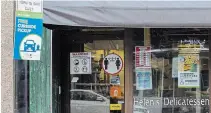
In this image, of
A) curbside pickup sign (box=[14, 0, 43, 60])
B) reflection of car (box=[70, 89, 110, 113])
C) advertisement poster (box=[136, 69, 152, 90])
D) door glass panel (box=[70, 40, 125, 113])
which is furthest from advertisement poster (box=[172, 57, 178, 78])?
curbside pickup sign (box=[14, 0, 43, 60])

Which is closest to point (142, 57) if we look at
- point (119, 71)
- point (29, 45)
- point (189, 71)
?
point (119, 71)

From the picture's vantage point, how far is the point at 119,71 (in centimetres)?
682

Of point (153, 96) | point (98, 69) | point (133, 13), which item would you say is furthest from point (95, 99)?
point (133, 13)

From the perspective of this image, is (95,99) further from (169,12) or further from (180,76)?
(169,12)

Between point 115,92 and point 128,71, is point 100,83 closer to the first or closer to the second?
point 115,92

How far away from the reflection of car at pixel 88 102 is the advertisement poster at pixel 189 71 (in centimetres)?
129

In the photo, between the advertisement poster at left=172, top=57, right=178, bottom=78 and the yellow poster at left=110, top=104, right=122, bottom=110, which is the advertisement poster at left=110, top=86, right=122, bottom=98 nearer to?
the yellow poster at left=110, top=104, right=122, bottom=110

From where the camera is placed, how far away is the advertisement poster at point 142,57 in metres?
6.67

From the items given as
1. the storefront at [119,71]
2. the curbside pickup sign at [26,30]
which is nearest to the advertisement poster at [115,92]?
the storefront at [119,71]

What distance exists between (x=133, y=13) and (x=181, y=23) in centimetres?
64

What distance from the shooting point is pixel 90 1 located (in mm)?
5539

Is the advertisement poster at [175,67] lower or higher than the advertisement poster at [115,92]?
higher

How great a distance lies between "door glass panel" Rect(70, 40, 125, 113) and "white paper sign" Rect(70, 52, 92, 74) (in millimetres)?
57

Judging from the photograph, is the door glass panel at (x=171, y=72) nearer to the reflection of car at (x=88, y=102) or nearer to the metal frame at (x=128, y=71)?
the metal frame at (x=128, y=71)
